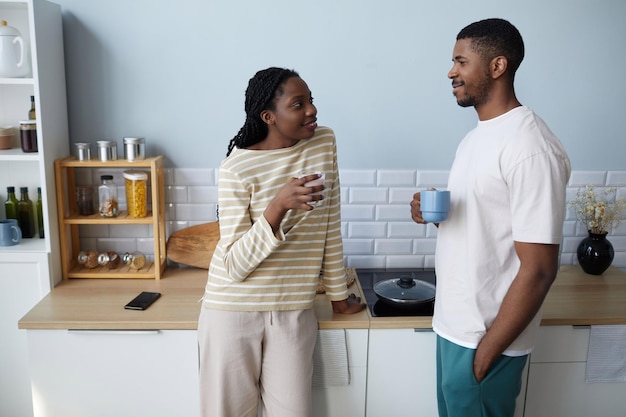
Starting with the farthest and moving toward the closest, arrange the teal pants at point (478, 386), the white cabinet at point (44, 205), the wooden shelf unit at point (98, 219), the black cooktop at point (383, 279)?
the wooden shelf unit at point (98, 219), the white cabinet at point (44, 205), the black cooktop at point (383, 279), the teal pants at point (478, 386)

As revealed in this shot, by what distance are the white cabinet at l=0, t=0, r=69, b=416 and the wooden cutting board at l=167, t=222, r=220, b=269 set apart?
0.48 metres

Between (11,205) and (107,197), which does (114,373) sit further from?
(11,205)

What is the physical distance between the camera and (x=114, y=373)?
2.11m

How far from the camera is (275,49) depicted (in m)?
2.47

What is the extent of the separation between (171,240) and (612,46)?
2.16m

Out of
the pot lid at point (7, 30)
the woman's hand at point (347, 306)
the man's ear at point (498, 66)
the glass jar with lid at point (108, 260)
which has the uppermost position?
the pot lid at point (7, 30)

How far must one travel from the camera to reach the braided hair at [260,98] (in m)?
1.78

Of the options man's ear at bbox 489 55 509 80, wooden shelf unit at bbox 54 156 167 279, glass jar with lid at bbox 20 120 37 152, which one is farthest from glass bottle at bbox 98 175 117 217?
man's ear at bbox 489 55 509 80

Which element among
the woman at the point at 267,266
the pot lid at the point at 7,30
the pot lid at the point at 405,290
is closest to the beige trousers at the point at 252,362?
the woman at the point at 267,266

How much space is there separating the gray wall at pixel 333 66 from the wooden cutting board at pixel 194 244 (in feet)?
0.96

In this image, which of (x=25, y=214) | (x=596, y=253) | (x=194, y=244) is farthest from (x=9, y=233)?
(x=596, y=253)

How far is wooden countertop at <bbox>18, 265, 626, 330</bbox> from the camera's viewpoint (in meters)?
2.06

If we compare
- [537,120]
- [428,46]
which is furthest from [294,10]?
[537,120]

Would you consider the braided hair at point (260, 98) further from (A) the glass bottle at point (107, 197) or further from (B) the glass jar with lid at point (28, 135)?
(B) the glass jar with lid at point (28, 135)
